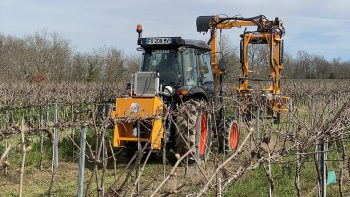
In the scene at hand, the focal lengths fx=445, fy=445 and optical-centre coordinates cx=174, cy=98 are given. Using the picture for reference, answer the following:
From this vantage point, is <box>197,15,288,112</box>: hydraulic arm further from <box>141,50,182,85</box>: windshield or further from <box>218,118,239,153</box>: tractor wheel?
<box>141,50,182,85</box>: windshield

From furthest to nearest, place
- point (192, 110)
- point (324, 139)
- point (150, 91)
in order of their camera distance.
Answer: point (150, 91) → point (192, 110) → point (324, 139)

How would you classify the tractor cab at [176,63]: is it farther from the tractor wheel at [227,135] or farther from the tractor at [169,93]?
the tractor wheel at [227,135]

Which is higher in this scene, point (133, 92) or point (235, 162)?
point (133, 92)

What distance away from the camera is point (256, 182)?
20.9 feet

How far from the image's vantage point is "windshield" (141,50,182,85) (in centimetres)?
782

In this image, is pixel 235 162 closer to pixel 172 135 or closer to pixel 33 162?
pixel 172 135

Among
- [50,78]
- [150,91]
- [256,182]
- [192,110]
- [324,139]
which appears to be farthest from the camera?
[50,78]

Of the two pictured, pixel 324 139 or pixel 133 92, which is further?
pixel 133 92

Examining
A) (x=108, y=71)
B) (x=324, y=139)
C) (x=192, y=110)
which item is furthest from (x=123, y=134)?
(x=108, y=71)

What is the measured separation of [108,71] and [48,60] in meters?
Result: 5.42

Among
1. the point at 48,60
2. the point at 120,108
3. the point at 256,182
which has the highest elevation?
the point at 48,60

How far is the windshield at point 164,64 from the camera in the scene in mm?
7820

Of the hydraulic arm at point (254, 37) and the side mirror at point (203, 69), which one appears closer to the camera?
the side mirror at point (203, 69)

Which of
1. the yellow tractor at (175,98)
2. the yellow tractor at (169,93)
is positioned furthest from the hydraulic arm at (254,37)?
the yellow tractor at (169,93)
